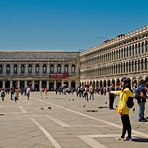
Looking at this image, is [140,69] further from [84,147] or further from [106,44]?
[84,147]

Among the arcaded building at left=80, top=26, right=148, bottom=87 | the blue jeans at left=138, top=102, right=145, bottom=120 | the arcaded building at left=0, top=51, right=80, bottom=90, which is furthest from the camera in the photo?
the arcaded building at left=0, top=51, right=80, bottom=90

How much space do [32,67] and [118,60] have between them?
210 feet

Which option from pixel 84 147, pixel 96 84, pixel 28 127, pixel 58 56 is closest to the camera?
pixel 84 147

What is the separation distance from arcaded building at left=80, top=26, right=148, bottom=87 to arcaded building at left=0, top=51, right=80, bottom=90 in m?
21.2

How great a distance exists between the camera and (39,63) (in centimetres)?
15375

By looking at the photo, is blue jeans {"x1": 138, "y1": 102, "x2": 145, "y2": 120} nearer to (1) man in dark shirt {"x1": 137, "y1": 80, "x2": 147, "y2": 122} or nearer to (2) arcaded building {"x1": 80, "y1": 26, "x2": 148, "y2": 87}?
(1) man in dark shirt {"x1": 137, "y1": 80, "x2": 147, "y2": 122}

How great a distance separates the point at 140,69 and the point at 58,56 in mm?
74604

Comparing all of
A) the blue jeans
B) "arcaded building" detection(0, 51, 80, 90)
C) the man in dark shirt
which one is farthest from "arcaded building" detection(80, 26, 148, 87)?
the blue jeans

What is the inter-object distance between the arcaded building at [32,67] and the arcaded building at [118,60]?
21189mm

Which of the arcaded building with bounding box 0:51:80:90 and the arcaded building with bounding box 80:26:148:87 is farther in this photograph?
the arcaded building with bounding box 0:51:80:90

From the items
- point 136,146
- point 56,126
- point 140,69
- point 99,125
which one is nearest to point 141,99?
point 99,125

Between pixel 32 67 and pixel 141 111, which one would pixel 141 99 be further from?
pixel 32 67

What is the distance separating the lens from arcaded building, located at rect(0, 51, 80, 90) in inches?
6014

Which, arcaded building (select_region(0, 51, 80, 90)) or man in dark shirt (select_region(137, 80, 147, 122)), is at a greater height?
arcaded building (select_region(0, 51, 80, 90))
